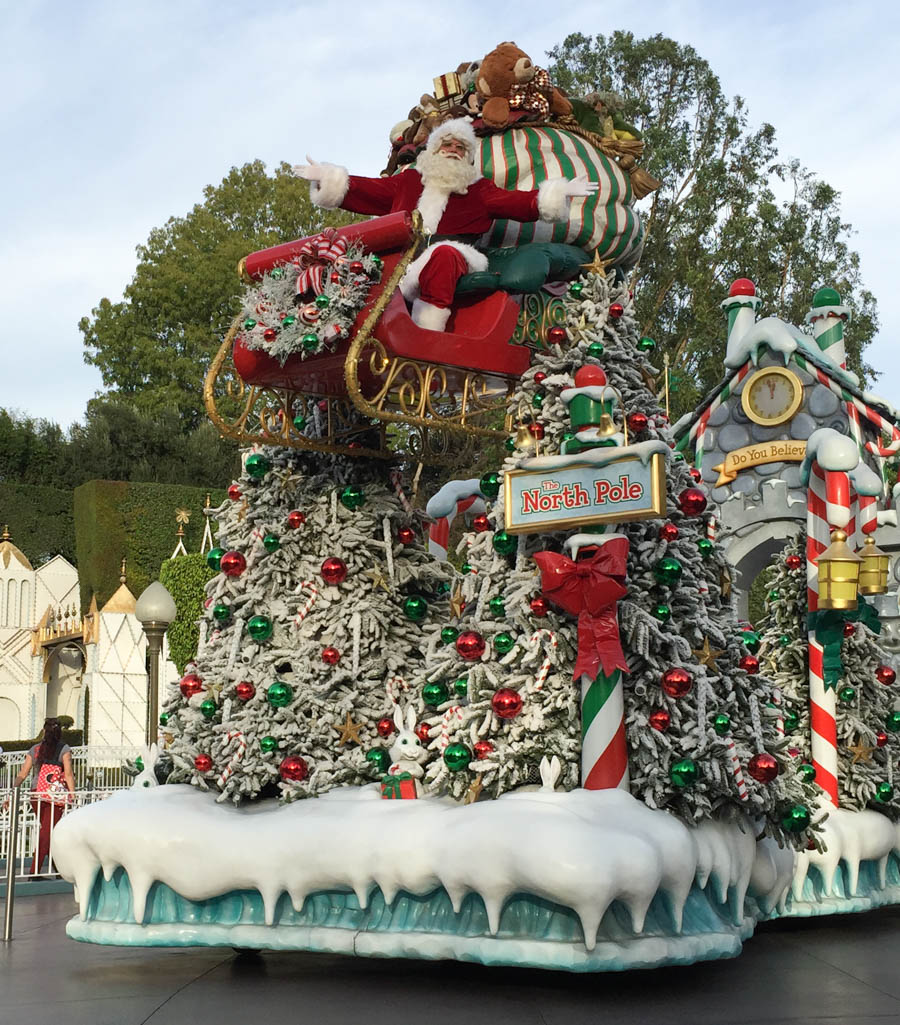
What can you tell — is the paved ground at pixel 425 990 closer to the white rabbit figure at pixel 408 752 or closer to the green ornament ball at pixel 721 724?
the white rabbit figure at pixel 408 752

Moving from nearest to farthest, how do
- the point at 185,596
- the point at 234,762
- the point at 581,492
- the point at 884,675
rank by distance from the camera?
the point at 581,492
the point at 234,762
the point at 884,675
the point at 185,596

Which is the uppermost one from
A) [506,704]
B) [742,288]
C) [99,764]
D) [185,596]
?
[742,288]

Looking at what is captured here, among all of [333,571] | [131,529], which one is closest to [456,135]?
[333,571]

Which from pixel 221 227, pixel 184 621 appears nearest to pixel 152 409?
pixel 221 227

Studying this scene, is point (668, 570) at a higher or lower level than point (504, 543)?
lower

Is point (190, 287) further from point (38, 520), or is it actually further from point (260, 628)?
point (260, 628)

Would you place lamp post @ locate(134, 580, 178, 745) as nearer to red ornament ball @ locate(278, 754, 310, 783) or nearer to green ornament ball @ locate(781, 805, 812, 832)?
red ornament ball @ locate(278, 754, 310, 783)

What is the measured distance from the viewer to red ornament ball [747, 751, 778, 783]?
7.00 meters

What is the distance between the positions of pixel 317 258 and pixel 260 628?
2160 mm

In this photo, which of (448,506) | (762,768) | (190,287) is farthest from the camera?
(190,287)

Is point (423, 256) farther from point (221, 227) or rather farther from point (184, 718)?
point (221, 227)

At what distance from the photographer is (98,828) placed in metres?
7.13

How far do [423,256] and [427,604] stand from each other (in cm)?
211

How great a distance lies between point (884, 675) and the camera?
961cm
